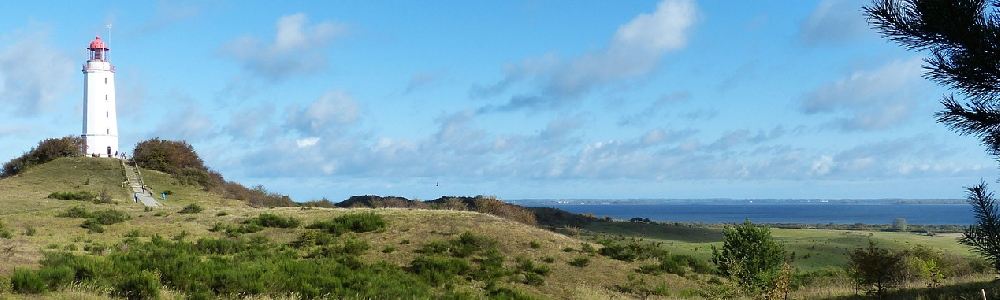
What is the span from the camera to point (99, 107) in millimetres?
61875

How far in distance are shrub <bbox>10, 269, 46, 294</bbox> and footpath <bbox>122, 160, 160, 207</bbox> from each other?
30790mm

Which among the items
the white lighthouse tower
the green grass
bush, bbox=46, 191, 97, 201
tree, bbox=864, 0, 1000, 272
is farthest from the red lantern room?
tree, bbox=864, 0, 1000, 272

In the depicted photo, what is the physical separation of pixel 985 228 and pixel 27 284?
15.4 metres

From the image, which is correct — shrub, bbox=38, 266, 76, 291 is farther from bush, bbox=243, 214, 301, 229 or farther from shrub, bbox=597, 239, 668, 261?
shrub, bbox=597, 239, 668, 261

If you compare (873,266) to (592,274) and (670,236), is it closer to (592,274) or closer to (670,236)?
(592,274)

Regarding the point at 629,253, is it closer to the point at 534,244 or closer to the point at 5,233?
the point at 534,244

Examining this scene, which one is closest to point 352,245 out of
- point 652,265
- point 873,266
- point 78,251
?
point 78,251

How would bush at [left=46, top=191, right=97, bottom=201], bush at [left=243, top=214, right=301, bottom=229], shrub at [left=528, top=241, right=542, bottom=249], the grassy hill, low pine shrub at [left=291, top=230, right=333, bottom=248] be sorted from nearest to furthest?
the grassy hill, low pine shrub at [left=291, top=230, right=333, bottom=248], shrub at [left=528, top=241, right=542, bottom=249], bush at [left=243, top=214, right=301, bottom=229], bush at [left=46, top=191, right=97, bottom=201]

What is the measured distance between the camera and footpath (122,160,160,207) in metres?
44.6

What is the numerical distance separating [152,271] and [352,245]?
361 inches

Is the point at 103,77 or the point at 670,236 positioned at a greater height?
the point at 103,77

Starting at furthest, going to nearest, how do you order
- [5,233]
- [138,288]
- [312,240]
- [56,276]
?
1. [312,240]
2. [5,233]
3. [56,276]
4. [138,288]

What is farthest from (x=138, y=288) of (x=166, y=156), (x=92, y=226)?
(x=166, y=156)

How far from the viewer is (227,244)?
24.3 meters
